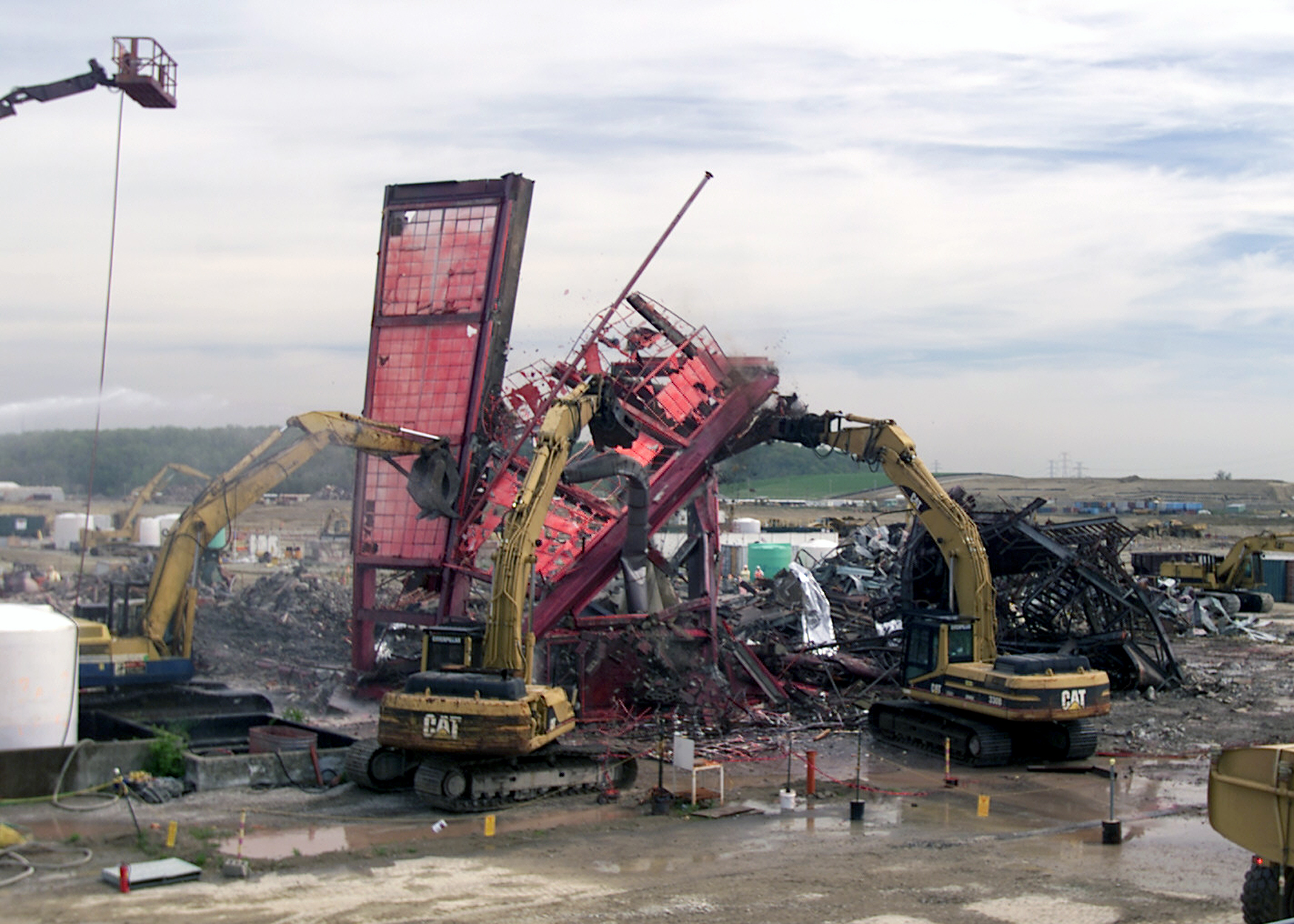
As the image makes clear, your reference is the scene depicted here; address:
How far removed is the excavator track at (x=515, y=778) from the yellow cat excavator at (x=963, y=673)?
594 cm

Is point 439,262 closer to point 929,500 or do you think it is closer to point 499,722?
point 929,500

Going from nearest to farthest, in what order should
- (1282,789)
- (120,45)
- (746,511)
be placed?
(1282,789) < (120,45) < (746,511)

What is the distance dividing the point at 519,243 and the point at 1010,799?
16.4m

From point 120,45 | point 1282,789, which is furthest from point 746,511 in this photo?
point 1282,789

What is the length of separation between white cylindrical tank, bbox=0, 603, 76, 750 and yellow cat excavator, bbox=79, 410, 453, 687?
4335 mm

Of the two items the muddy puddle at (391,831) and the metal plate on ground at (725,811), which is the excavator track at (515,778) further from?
the metal plate on ground at (725,811)

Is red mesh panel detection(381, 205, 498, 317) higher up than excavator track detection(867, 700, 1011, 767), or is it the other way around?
red mesh panel detection(381, 205, 498, 317)

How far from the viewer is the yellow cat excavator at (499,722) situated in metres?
16.5

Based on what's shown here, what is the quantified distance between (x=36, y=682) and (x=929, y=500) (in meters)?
15.1

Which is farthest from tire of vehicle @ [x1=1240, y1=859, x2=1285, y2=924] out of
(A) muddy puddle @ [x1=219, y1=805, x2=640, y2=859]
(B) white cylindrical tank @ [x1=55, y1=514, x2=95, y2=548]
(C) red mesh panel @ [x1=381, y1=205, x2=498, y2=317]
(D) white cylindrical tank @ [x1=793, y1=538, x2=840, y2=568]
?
(B) white cylindrical tank @ [x1=55, y1=514, x2=95, y2=548]

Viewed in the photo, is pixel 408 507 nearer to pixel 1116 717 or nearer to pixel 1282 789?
pixel 1116 717

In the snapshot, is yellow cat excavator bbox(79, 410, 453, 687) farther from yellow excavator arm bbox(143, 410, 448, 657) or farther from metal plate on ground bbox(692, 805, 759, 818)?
metal plate on ground bbox(692, 805, 759, 818)

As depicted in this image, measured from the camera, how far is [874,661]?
2978 centimetres

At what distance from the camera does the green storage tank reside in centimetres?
5166
